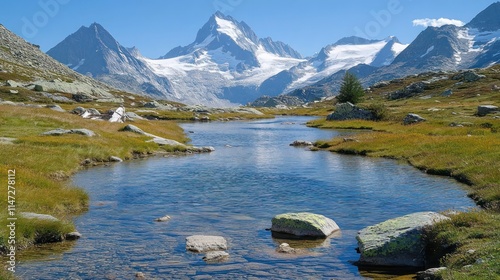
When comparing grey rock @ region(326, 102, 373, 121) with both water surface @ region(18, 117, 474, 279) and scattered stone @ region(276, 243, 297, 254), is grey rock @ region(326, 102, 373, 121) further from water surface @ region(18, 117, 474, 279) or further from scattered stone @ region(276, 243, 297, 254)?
scattered stone @ region(276, 243, 297, 254)

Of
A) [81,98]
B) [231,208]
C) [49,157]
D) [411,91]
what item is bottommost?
[231,208]

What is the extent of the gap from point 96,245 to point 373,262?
1109 centimetres

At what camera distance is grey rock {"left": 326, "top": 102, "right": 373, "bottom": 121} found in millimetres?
100106

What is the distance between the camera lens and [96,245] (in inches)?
717

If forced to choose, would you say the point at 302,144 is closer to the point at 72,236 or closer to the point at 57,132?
the point at 57,132

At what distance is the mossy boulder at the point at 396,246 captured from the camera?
16.2 m

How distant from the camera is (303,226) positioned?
19.8 metres

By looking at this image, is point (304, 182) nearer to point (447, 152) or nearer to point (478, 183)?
point (478, 183)

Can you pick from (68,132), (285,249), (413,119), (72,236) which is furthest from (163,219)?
(413,119)

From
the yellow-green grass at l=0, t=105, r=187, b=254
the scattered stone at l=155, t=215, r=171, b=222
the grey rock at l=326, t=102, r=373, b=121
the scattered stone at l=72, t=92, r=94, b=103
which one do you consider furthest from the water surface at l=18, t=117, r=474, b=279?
the scattered stone at l=72, t=92, r=94, b=103

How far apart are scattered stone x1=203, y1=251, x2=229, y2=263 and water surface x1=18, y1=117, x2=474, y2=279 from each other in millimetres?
301

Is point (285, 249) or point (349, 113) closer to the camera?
point (285, 249)

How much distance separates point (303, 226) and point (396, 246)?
460cm

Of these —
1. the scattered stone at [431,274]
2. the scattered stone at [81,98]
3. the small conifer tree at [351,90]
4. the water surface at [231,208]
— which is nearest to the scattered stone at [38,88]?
the scattered stone at [81,98]
